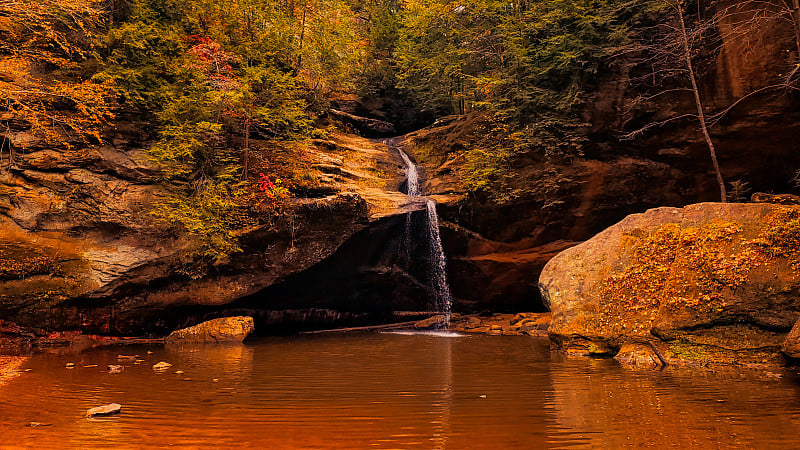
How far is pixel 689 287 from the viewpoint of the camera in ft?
27.7

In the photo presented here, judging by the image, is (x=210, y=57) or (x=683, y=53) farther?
(x=683, y=53)

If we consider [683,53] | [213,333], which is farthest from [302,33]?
[683,53]

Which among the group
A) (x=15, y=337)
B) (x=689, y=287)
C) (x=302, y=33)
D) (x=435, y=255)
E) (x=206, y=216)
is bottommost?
(x=15, y=337)

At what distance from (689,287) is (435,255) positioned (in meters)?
9.39

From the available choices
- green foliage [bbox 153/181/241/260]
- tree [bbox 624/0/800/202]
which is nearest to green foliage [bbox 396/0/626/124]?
tree [bbox 624/0/800/202]

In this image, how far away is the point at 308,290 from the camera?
15.0 m

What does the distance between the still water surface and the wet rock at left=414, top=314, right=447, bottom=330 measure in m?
7.43

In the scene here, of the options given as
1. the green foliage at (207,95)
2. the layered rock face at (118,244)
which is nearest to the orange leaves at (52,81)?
the layered rock face at (118,244)

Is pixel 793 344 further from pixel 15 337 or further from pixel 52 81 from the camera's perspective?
pixel 52 81

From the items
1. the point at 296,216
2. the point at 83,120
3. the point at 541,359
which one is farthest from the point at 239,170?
the point at 541,359

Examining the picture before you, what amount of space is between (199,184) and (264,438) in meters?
10.9

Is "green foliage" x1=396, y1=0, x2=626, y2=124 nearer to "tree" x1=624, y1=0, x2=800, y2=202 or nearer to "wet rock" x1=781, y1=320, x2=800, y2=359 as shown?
"tree" x1=624, y1=0, x2=800, y2=202

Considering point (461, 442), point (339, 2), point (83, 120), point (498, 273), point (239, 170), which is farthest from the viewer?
point (339, 2)

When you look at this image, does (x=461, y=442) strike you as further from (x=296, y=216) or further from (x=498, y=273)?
(x=498, y=273)
